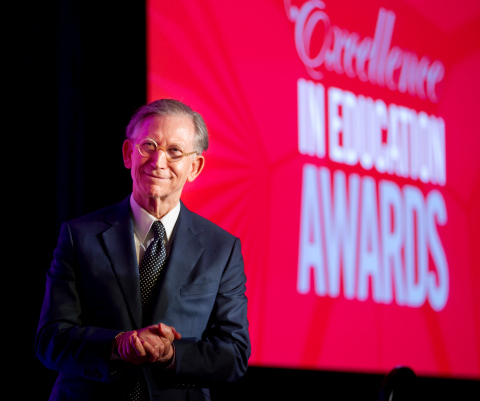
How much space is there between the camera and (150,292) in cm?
169

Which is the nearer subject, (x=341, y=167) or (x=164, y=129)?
(x=164, y=129)

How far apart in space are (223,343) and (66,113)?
4.58 feet

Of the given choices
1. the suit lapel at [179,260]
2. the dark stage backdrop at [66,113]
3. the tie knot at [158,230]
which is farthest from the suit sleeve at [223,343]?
the dark stage backdrop at [66,113]

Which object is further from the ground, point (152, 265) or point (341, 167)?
point (341, 167)

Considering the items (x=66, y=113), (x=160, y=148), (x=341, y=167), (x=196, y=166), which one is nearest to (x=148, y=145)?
(x=160, y=148)

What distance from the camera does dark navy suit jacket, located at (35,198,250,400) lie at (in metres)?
1.56

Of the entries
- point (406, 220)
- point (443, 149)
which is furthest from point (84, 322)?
point (443, 149)

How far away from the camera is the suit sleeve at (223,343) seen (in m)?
1.58

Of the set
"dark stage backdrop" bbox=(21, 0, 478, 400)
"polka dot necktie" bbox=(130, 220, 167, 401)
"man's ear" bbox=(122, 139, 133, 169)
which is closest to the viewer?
"polka dot necktie" bbox=(130, 220, 167, 401)

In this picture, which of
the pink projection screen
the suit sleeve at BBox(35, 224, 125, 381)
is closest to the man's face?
the suit sleeve at BBox(35, 224, 125, 381)

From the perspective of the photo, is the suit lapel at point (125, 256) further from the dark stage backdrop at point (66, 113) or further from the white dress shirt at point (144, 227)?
the dark stage backdrop at point (66, 113)

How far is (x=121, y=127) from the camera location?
2689 millimetres

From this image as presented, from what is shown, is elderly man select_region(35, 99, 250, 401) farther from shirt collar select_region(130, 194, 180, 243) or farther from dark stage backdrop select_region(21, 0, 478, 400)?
dark stage backdrop select_region(21, 0, 478, 400)

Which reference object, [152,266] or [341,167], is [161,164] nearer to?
[152,266]
